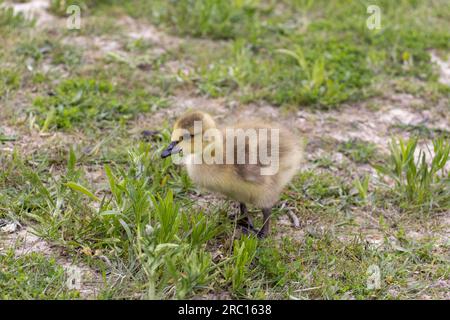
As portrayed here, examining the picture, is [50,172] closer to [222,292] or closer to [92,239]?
[92,239]

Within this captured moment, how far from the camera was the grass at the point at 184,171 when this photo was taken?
3604 millimetres

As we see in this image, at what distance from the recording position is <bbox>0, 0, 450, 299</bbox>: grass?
360 centimetres

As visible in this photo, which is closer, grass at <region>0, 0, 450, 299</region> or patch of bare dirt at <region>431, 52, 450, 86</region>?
grass at <region>0, 0, 450, 299</region>

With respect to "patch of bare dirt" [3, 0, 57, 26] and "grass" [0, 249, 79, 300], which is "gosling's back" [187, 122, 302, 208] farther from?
"patch of bare dirt" [3, 0, 57, 26]

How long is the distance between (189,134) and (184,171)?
73 centimetres

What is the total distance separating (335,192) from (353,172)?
14.2 inches

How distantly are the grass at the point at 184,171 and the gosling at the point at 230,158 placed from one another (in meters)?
0.24

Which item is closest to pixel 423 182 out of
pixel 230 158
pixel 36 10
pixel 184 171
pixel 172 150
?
pixel 230 158

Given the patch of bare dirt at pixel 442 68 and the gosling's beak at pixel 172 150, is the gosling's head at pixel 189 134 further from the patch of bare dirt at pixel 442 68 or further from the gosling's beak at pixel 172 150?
the patch of bare dirt at pixel 442 68

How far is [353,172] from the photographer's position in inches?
195

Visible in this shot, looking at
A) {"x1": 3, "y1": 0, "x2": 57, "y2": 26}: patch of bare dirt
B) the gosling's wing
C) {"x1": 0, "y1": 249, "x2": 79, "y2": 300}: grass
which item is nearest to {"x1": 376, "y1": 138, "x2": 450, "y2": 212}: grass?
the gosling's wing

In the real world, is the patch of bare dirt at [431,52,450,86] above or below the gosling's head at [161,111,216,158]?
below

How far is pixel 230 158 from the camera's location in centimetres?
389

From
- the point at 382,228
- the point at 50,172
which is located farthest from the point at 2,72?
the point at 382,228
